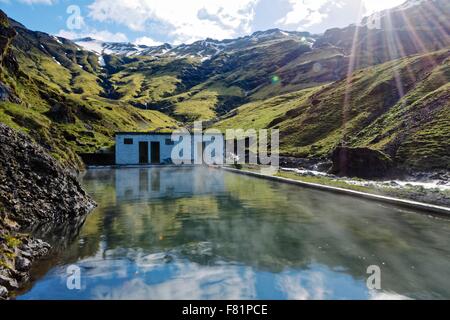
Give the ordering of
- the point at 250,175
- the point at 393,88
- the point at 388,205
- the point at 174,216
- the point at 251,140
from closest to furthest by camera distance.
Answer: the point at 174,216, the point at 388,205, the point at 250,175, the point at 393,88, the point at 251,140

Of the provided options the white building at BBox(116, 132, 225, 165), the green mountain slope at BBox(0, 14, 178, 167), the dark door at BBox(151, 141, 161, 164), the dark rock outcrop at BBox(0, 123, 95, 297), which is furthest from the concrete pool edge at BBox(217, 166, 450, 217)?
the dark door at BBox(151, 141, 161, 164)

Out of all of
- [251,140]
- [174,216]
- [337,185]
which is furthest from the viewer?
[251,140]

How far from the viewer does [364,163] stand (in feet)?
131

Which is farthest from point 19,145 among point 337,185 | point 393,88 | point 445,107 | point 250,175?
point 393,88

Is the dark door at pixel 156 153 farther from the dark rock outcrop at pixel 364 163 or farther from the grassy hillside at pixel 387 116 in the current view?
the dark rock outcrop at pixel 364 163

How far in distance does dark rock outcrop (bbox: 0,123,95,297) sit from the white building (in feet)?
166

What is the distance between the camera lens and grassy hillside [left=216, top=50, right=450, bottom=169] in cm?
4303

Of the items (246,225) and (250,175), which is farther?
(250,175)

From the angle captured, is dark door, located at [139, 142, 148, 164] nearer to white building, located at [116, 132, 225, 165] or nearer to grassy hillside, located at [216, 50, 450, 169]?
white building, located at [116, 132, 225, 165]

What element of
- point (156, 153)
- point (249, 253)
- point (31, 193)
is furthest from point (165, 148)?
point (249, 253)

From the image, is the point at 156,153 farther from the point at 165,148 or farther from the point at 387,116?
the point at 387,116
